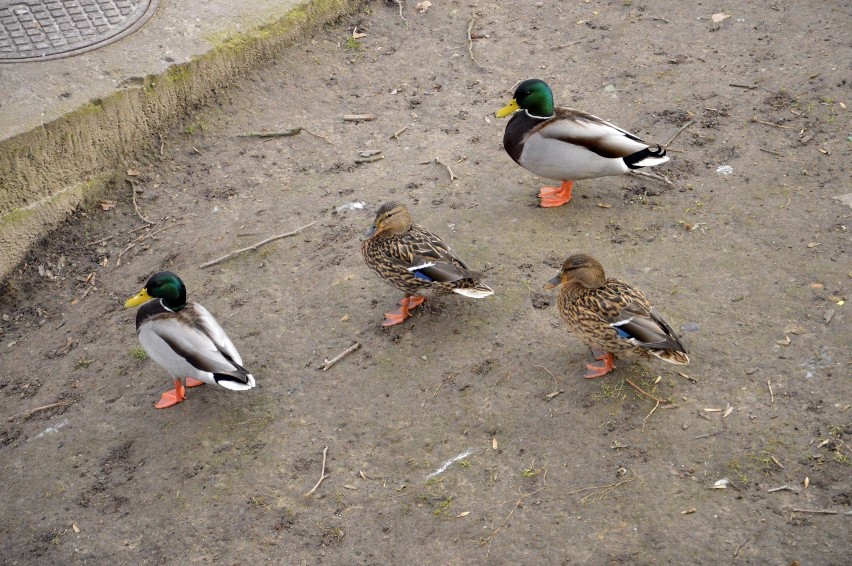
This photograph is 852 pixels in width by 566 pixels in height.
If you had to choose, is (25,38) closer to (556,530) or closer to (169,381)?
(169,381)

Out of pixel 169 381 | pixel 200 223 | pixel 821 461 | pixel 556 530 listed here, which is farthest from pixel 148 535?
pixel 821 461

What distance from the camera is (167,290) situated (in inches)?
193

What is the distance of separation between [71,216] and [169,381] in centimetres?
205

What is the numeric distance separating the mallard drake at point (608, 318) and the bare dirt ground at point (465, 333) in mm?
205

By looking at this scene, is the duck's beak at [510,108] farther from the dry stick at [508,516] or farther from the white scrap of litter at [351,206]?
the dry stick at [508,516]

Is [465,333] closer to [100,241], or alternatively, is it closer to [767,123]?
[100,241]

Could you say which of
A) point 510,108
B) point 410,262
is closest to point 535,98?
point 510,108

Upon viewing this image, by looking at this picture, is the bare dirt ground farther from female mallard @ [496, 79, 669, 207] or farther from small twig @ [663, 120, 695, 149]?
female mallard @ [496, 79, 669, 207]

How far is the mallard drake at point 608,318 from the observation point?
4.35 meters

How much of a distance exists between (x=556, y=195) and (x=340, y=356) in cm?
213

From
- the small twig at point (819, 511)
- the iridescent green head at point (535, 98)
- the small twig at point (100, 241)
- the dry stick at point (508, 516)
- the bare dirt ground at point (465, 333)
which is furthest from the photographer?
the small twig at point (100, 241)

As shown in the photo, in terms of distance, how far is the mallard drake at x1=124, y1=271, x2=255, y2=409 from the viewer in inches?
181

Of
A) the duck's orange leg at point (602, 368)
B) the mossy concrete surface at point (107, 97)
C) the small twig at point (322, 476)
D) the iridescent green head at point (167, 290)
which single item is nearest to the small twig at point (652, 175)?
the duck's orange leg at point (602, 368)

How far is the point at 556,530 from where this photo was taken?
3.81 meters
